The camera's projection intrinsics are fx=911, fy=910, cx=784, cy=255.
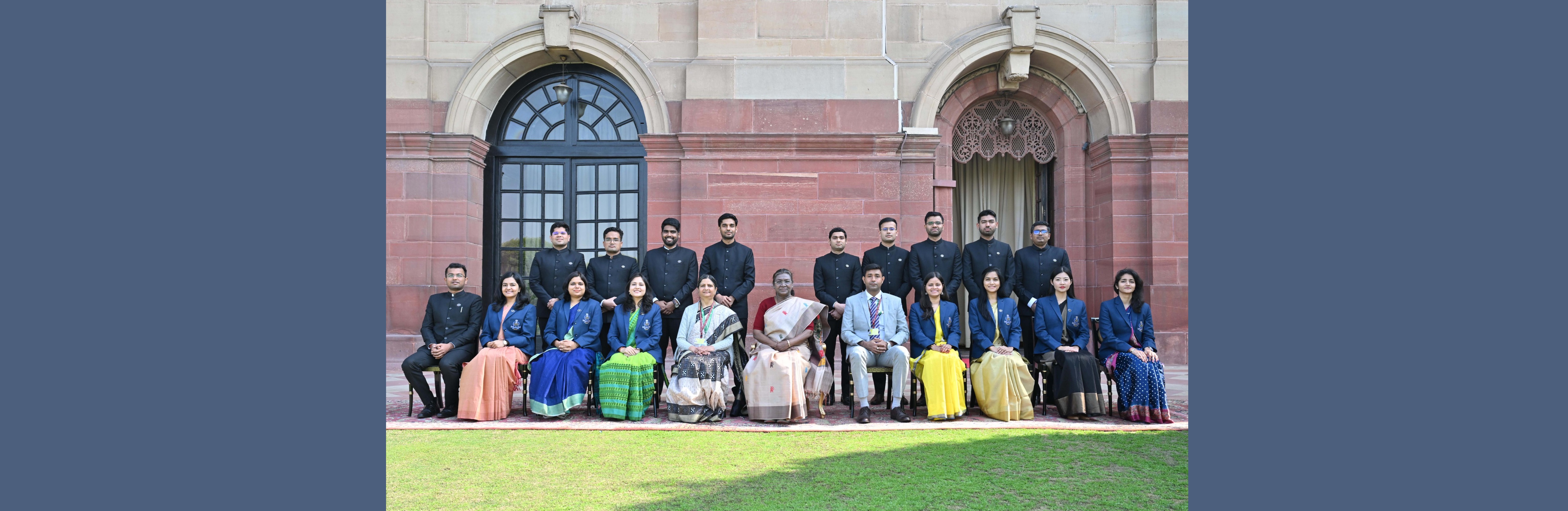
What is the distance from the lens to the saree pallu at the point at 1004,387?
686cm

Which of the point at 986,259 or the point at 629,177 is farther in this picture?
the point at 629,177

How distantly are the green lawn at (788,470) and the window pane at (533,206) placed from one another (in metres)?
4.58

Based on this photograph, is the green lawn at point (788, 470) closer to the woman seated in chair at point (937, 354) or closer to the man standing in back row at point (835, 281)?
the woman seated in chair at point (937, 354)

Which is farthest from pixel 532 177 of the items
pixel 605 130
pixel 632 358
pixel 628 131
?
pixel 632 358

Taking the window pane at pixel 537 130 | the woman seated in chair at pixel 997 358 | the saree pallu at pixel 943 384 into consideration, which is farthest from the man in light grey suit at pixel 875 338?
the window pane at pixel 537 130

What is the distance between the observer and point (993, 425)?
21.6ft

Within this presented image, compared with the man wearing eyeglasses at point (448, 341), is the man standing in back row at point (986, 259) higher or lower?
higher

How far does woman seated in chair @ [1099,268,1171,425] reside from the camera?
6762 millimetres

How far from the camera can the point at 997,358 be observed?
7.01 m

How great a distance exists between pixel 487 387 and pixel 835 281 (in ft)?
9.98

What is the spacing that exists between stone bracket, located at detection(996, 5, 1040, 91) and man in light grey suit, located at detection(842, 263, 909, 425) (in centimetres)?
379

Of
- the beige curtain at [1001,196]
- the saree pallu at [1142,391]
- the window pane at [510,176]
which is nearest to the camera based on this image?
the saree pallu at [1142,391]

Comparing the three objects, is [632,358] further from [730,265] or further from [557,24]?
[557,24]

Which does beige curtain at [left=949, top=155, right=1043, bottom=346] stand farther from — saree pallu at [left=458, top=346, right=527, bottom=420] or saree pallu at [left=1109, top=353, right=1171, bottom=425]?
saree pallu at [left=458, top=346, right=527, bottom=420]
